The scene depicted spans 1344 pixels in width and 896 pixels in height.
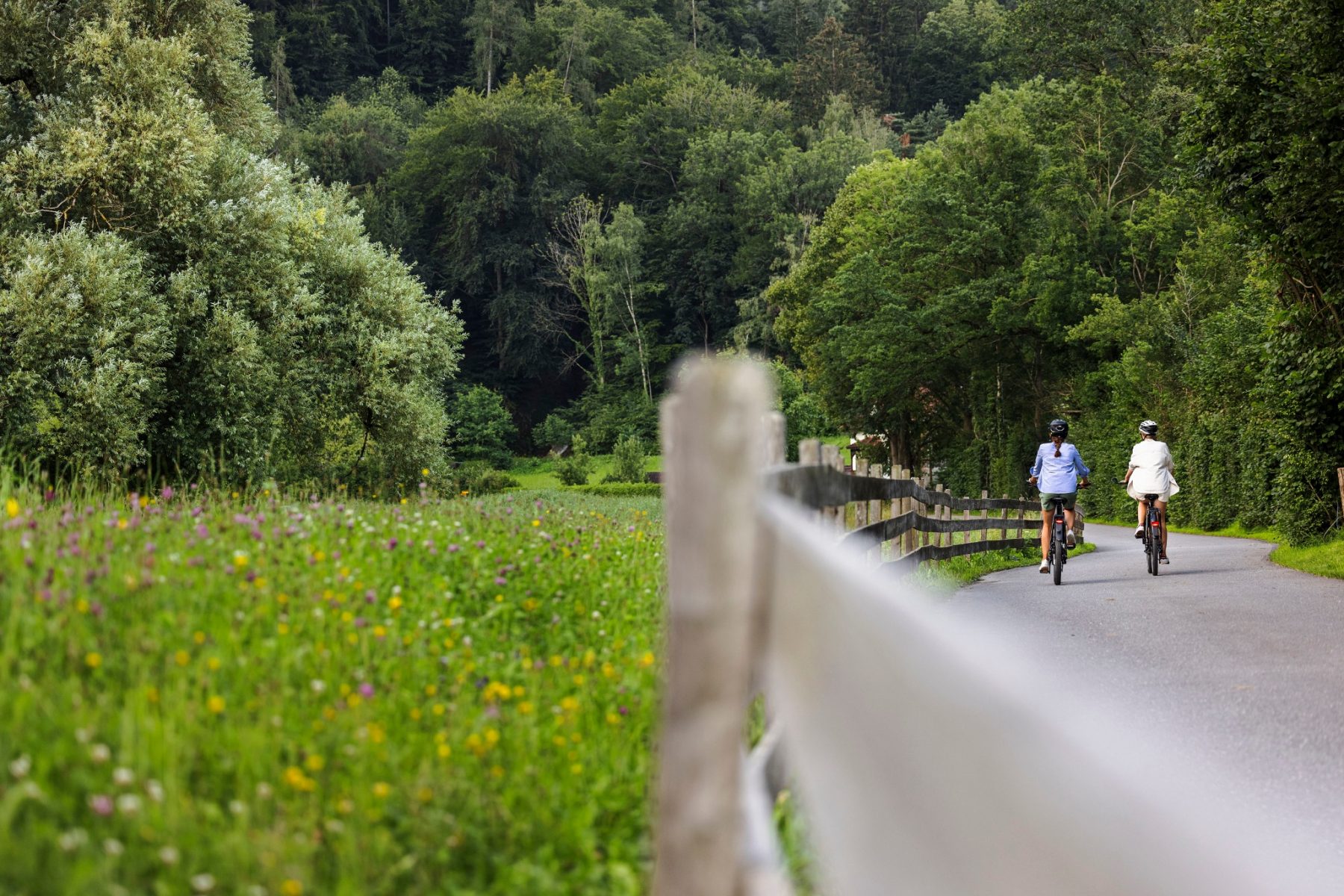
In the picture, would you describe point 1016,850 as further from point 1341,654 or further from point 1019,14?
point 1019,14

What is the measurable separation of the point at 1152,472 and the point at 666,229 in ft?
228

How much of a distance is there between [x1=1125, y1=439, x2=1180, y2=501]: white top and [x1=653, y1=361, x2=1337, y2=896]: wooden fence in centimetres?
1470

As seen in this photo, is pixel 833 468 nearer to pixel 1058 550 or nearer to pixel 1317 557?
pixel 1058 550

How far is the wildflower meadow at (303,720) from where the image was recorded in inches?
121

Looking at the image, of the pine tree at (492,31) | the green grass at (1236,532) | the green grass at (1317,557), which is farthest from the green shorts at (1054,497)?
the pine tree at (492,31)

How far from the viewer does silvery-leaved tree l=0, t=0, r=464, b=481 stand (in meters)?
18.5

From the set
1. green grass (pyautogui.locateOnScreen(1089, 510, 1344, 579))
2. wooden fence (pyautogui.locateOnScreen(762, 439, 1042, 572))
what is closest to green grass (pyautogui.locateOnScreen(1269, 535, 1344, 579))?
green grass (pyautogui.locateOnScreen(1089, 510, 1344, 579))

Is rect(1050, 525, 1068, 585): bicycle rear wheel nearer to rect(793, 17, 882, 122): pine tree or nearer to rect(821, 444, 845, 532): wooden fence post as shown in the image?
rect(821, 444, 845, 532): wooden fence post

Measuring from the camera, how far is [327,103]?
309 feet

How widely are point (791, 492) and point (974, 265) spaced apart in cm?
4922

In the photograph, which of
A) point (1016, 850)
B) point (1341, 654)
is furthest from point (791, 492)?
point (1341, 654)

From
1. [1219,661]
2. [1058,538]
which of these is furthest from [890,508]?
[1058,538]

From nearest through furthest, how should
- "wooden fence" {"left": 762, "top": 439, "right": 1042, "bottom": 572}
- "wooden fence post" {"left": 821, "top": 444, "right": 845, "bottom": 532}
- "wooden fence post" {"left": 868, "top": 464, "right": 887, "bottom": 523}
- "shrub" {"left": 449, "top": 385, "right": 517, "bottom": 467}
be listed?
1. "wooden fence" {"left": 762, "top": 439, "right": 1042, "bottom": 572}
2. "wooden fence post" {"left": 821, "top": 444, "right": 845, "bottom": 532}
3. "wooden fence post" {"left": 868, "top": 464, "right": 887, "bottom": 523}
4. "shrub" {"left": 449, "top": 385, "right": 517, "bottom": 467}

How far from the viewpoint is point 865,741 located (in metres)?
1.86
